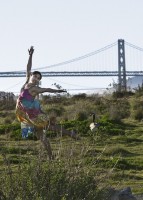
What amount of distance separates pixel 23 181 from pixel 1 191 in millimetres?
216

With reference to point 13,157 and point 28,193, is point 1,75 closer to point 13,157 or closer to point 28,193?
point 13,157

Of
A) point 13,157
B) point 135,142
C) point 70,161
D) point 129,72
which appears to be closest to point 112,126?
point 135,142

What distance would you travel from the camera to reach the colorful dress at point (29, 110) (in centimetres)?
1141

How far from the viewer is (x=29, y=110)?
11.6 meters

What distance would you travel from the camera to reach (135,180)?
38.4 ft

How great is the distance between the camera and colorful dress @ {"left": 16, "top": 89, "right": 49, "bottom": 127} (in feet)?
37.4

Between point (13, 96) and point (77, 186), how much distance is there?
3159 centimetres

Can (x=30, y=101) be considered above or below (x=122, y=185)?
above

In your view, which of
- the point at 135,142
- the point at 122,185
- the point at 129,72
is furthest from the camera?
the point at 129,72

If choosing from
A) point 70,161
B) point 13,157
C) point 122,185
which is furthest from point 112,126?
point 70,161

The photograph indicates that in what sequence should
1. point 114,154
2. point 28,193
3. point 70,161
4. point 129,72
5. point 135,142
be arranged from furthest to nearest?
point 129,72, point 135,142, point 114,154, point 70,161, point 28,193

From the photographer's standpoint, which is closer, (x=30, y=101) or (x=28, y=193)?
(x=28, y=193)

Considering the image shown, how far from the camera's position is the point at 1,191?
22.7 feet

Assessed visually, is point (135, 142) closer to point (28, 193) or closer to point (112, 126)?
point (112, 126)
